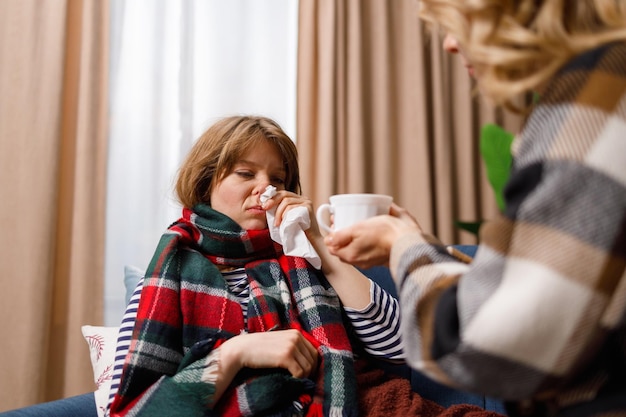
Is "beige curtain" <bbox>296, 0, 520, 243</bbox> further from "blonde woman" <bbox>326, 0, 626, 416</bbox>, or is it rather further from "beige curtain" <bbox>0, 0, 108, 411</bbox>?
"blonde woman" <bbox>326, 0, 626, 416</bbox>

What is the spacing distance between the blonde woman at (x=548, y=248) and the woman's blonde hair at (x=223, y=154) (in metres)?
0.87

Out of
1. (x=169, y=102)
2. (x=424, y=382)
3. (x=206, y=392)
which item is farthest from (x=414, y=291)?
(x=169, y=102)

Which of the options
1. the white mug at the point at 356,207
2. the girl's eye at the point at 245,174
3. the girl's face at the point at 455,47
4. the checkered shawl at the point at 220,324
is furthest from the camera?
the girl's eye at the point at 245,174

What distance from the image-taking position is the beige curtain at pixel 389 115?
2477 millimetres

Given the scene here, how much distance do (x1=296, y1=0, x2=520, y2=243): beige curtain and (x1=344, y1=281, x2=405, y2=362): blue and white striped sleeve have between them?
107 cm

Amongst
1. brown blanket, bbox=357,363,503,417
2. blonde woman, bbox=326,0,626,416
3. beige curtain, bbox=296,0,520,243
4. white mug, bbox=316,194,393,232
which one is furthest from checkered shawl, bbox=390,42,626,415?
beige curtain, bbox=296,0,520,243

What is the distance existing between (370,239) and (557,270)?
1.03 ft

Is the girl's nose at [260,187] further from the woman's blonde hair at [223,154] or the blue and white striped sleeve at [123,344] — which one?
the blue and white striped sleeve at [123,344]

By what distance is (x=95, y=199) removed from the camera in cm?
210

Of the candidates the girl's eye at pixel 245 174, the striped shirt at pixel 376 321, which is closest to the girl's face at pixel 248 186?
the girl's eye at pixel 245 174

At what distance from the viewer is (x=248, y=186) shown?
1.44 metres

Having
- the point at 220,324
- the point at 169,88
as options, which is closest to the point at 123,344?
the point at 220,324

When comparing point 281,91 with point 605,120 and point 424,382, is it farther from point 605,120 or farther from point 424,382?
point 605,120

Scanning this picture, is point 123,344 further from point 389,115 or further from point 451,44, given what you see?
point 389,115
